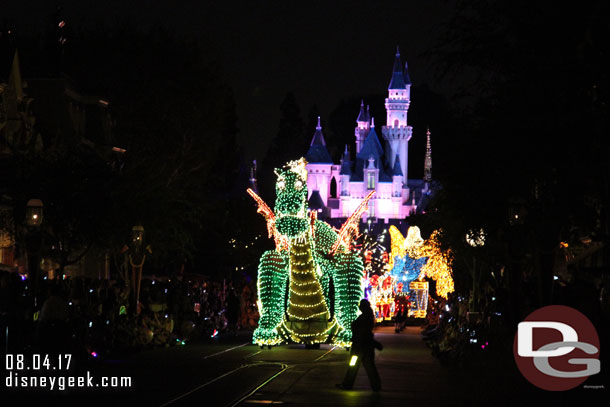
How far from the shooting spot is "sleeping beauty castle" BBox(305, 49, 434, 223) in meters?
158

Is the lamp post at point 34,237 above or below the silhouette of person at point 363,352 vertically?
above

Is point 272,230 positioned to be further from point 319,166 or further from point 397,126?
point 397,126

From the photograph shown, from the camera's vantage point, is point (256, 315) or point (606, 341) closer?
point (606, 341)

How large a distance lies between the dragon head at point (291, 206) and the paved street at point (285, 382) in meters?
2.82

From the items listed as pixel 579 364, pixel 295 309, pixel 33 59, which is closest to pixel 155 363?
pixel 295 309

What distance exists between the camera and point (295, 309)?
26828mm

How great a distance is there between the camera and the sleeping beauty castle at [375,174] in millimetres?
157875

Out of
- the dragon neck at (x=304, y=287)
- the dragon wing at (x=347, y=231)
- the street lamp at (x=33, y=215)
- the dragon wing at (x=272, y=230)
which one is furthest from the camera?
the dragon wing at (x=347, y=231)

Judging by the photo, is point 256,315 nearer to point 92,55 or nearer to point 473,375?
point 92,55

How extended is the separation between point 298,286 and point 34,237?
625cm

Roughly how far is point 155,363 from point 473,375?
5.95 m

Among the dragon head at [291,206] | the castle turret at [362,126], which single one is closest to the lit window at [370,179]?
the castle turret at [362,126]
